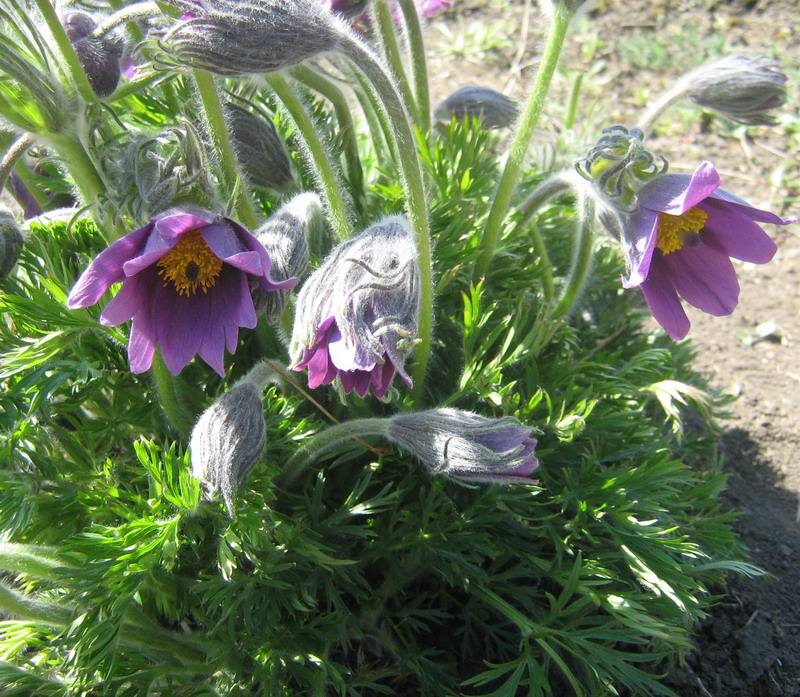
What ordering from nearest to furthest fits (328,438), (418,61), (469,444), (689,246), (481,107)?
(469,444), (328,438), (689,246), (418,61), (481,107)

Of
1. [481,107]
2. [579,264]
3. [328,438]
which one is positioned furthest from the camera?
[481,107]

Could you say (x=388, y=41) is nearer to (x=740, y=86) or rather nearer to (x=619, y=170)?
(x=619, y=170)

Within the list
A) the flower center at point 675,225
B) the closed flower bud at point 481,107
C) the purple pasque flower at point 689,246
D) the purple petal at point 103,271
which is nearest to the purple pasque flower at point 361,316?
the purple petal at point 103,271

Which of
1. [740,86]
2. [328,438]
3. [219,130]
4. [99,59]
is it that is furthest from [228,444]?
[740,86]

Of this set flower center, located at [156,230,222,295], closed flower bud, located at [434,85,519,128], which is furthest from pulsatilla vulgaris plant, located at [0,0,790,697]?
closed flower bud, located at [434,85,519,128]

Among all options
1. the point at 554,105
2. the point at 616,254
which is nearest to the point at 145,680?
the point at 616,254

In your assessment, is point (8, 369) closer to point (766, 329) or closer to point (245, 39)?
point (245, 39)
